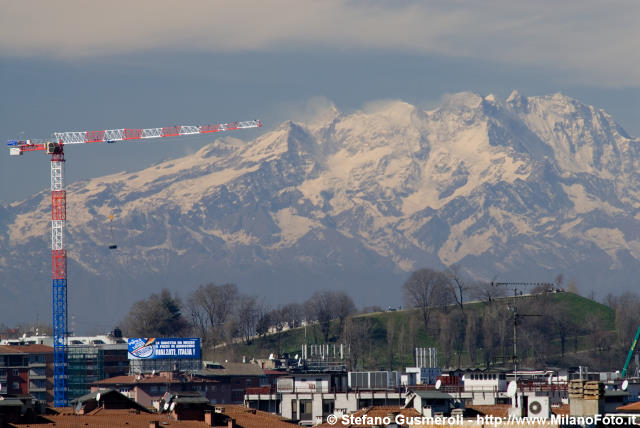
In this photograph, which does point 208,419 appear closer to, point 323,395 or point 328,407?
point 328,407

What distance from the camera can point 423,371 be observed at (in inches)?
6850

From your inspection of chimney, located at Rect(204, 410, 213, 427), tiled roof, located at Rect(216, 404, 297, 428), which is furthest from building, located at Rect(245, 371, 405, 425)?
chimney, located at Rect(204, 410, 213, 427)

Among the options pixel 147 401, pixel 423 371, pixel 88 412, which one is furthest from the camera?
pixel 147 401

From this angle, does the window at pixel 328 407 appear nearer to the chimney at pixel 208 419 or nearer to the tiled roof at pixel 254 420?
the tiled roof at pixel 254 420

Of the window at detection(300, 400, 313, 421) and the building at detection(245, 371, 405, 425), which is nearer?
the building at detection(245, 371, 405, 425)

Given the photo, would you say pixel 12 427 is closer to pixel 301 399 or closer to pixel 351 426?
pixel 351 426

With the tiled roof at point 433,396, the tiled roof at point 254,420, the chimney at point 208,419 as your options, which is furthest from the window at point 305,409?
the chimney at point 208,419

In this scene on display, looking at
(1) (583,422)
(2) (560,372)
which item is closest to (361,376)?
(2) (560,372)

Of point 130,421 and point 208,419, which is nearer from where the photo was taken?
point 130,421

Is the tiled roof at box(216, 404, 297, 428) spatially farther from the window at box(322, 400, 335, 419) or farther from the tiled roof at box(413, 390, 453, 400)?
the window at box(322, 400, 335, 419)

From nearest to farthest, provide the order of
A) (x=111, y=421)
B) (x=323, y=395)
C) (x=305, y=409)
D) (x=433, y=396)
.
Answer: (x=111, y=421) < (x=433, y=396) < (x=323, y=395) < (x=305, y=409)

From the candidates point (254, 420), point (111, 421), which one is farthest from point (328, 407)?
point (111, 421)

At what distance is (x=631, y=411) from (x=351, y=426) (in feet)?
64.3

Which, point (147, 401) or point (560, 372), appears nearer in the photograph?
point (560, 372)
